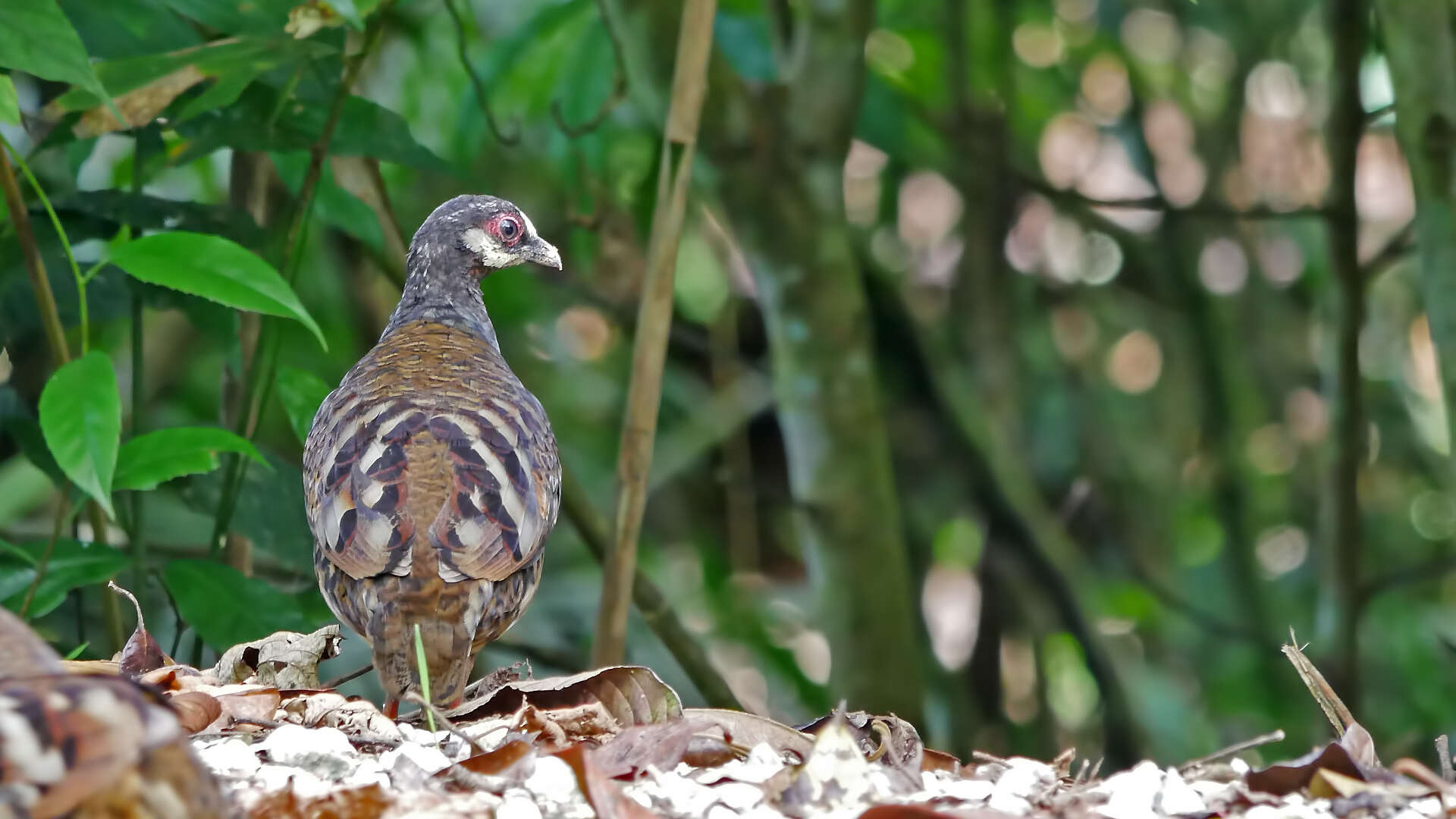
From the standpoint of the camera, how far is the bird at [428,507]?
226 centimetres

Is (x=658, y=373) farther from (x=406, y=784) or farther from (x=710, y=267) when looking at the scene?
(x=710, y=267)

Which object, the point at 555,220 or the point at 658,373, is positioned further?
the point at 555,220

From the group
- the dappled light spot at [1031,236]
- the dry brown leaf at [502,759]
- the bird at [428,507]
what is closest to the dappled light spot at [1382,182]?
the dappled light spot at [1031,236]

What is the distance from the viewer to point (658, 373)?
2844mm

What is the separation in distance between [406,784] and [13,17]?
4.90ft

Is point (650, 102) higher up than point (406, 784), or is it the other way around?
point (650, 102)

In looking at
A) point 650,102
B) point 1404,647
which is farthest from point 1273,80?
point 650,102

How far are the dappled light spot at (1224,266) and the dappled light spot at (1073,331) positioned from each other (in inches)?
19.1

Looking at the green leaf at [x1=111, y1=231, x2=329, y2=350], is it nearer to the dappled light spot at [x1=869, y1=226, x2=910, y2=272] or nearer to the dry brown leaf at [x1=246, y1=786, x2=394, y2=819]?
the dry brown leaf at [x1=246, y1=786, x2=394, y2=819]

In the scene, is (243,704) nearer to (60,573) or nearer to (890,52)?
(60,573)

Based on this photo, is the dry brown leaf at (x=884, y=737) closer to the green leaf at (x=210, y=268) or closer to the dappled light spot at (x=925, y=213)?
the green leaf at (x=210, y=268)

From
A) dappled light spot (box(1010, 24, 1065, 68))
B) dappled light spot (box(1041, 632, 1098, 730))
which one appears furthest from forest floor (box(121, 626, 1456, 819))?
dappled light spot (box(1010, 24, 1065, 68))

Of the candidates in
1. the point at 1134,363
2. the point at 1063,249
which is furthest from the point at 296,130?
the point at 1134,363

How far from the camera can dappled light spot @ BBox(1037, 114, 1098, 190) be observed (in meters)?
5.93
